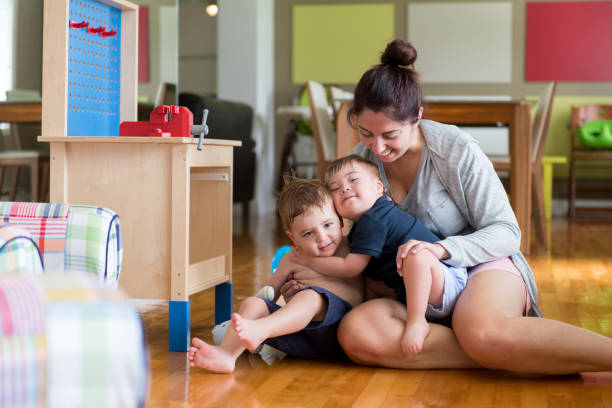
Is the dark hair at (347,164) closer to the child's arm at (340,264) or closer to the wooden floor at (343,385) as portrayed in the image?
the child's arm at (340,264)

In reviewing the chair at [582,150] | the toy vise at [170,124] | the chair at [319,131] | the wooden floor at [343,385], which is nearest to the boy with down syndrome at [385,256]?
the wooden floor at [343,385]

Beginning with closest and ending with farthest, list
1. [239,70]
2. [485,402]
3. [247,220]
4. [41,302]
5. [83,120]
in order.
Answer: [41,302] < [485,402] < [83,120] < [247,220] < [239,70]

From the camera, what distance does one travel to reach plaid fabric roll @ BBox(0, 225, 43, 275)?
3.25 ft

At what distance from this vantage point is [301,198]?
69.9 inches

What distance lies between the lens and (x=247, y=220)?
6.12 meters

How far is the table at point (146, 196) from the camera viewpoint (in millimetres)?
1836

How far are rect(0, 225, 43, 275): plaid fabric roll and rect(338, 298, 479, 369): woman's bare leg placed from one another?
0.84 metres

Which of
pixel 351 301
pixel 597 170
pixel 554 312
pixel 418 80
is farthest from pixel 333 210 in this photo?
pixel 597 170

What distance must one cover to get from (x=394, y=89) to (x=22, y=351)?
122 centimetres

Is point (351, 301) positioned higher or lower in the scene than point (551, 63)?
lower

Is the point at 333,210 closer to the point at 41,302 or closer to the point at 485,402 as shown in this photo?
the point at 485,402

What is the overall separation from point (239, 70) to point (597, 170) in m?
3.31

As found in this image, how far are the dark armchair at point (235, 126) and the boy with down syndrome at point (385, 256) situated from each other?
2940 millimetres

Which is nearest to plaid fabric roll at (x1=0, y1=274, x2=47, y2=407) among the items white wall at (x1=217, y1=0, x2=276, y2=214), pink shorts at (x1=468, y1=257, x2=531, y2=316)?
pink shorts at (x1=468, y1=257, x2=531, y2=316)
